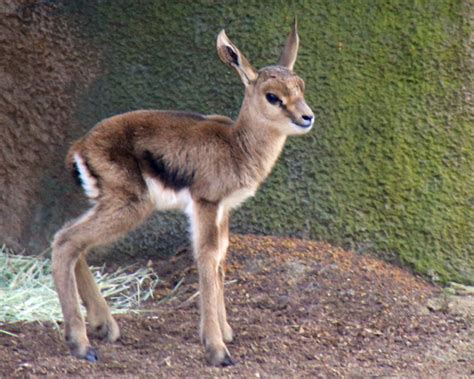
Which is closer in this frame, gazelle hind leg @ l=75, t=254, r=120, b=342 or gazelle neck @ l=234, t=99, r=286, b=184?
gazelle hind leg @ l=75, t=254, r=120, b=342

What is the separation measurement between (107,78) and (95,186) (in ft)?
6.26

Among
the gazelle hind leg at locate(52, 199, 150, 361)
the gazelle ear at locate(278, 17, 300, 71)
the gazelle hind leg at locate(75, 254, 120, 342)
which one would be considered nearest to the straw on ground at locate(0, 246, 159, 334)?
the gazelle hind leg at locate(75, 254, 120, 342)

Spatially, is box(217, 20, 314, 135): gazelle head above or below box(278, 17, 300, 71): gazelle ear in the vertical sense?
below

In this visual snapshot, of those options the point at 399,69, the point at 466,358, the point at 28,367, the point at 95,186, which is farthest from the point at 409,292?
the point at 28,367

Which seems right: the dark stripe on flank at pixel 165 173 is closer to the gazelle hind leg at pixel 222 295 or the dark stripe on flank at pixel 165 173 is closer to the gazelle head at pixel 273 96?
the gazelle hind leg at pixel 222 295

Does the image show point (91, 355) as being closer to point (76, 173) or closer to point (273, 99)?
point (76, 173)

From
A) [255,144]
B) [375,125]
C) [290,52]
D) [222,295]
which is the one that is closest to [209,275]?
[222,295]

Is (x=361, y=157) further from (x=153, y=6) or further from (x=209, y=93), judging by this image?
(x=153, y=6)

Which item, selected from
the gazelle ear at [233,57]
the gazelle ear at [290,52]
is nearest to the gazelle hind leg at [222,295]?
the gazelle ear at [233,57]

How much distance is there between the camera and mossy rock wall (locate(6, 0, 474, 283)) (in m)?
8.36

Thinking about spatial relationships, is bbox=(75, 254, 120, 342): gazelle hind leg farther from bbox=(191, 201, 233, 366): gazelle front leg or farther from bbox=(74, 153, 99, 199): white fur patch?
bbox=(191, 201, 233, 366): gazelle front leg

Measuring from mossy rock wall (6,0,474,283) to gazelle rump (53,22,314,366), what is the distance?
113cm

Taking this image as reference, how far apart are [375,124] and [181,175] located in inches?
79.4

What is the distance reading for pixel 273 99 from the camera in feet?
23.4
